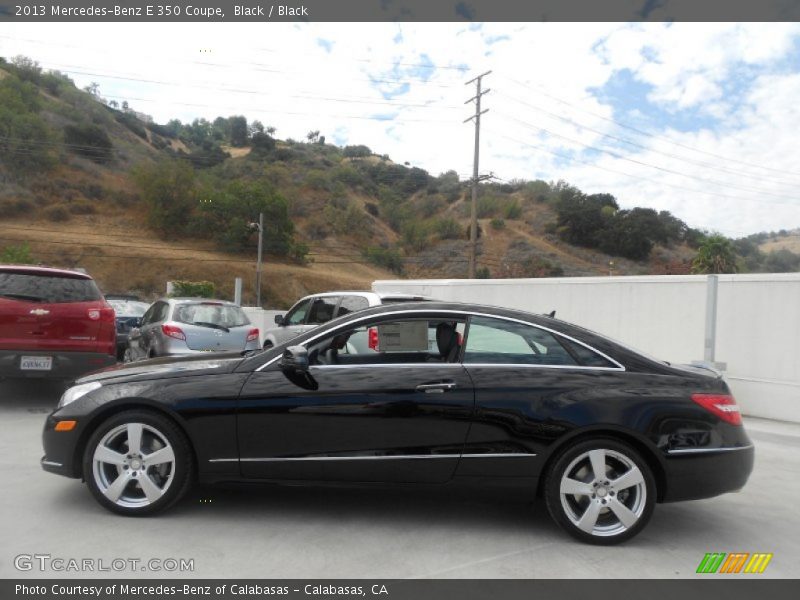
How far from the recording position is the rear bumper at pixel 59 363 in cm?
728

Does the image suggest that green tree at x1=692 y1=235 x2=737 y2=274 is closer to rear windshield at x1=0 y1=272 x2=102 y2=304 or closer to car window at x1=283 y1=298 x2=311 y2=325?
car window at x1=283 y1=298 x2=311 y2=325

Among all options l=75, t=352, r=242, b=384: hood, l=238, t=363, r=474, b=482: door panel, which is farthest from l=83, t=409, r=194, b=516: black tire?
l=238, t=363, r=474, b=482: door panel

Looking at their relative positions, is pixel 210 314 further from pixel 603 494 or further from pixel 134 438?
pixel 603 494

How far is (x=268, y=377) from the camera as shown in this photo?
165 inches

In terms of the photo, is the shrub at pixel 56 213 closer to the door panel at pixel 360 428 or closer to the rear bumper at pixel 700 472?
the door panel at pixel 360 428

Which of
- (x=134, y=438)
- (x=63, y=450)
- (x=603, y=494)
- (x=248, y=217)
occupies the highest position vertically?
(x=248, y=217)

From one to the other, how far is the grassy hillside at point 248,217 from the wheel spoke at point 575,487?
158 feet

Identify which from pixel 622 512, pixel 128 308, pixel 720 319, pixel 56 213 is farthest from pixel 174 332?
pixel 56 213

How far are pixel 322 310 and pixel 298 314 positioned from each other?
920mm

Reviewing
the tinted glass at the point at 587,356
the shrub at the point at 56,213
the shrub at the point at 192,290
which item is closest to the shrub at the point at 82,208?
the shrub at the point at 56,213

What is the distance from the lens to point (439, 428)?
4.07 meters

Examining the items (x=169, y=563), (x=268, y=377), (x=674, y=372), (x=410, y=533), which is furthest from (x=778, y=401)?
(x=169, y=563)

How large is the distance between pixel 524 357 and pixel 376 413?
106 cm
